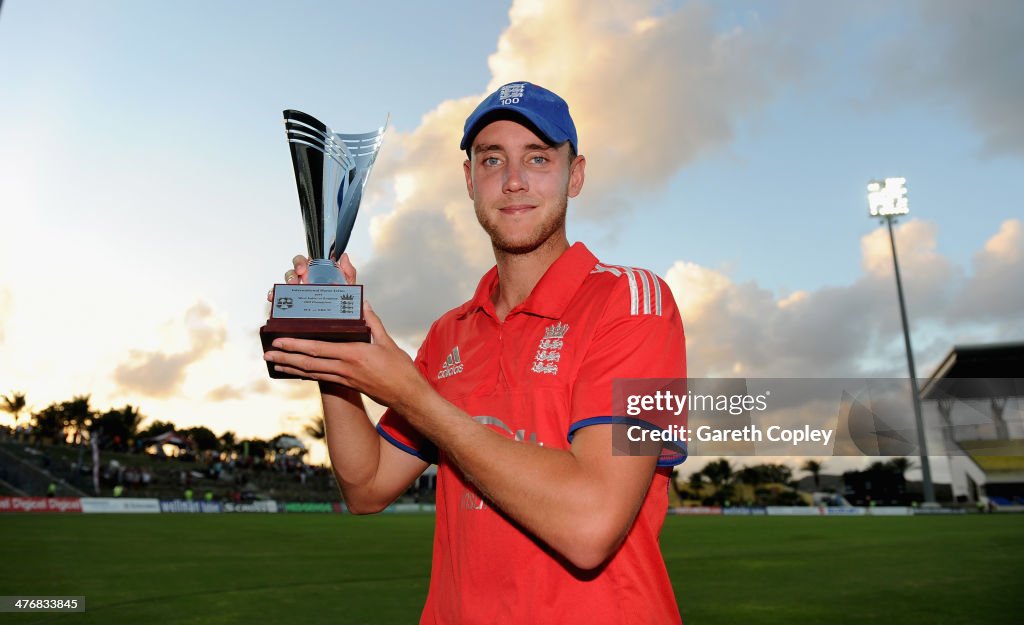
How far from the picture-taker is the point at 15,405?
72.4 meters

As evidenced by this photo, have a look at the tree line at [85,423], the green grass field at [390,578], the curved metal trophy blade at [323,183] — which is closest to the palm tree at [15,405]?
the tree line at [85,423]

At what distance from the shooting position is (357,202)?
8.35 ft

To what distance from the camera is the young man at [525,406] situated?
1642mm

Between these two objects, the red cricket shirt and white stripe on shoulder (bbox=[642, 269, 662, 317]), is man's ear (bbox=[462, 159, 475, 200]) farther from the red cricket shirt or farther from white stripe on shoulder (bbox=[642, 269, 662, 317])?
white stripe on shoulder (bbox=[642, 269, 662, 317])

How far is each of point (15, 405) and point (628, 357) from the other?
279 ft

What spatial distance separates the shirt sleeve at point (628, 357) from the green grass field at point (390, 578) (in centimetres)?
693

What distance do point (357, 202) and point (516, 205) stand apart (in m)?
0.63

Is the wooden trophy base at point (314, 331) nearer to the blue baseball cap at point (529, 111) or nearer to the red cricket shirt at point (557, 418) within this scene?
the red cricket shirt at point (557, 418)

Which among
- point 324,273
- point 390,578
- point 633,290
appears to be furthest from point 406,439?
point 390,578

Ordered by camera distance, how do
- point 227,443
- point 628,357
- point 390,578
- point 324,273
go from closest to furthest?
point 628,357 < point 324,273 < point 390,578 < point 227,443

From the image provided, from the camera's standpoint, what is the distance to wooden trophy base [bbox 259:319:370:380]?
1836 millimetres

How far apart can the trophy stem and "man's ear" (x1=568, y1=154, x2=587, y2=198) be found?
2.43 feet

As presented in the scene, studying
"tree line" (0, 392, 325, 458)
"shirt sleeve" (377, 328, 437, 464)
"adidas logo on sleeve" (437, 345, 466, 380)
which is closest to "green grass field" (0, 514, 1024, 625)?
"shirt sleeve" (377, 328, 437, 464)

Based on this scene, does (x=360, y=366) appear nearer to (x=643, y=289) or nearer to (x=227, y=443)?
(x=643, y=289)
